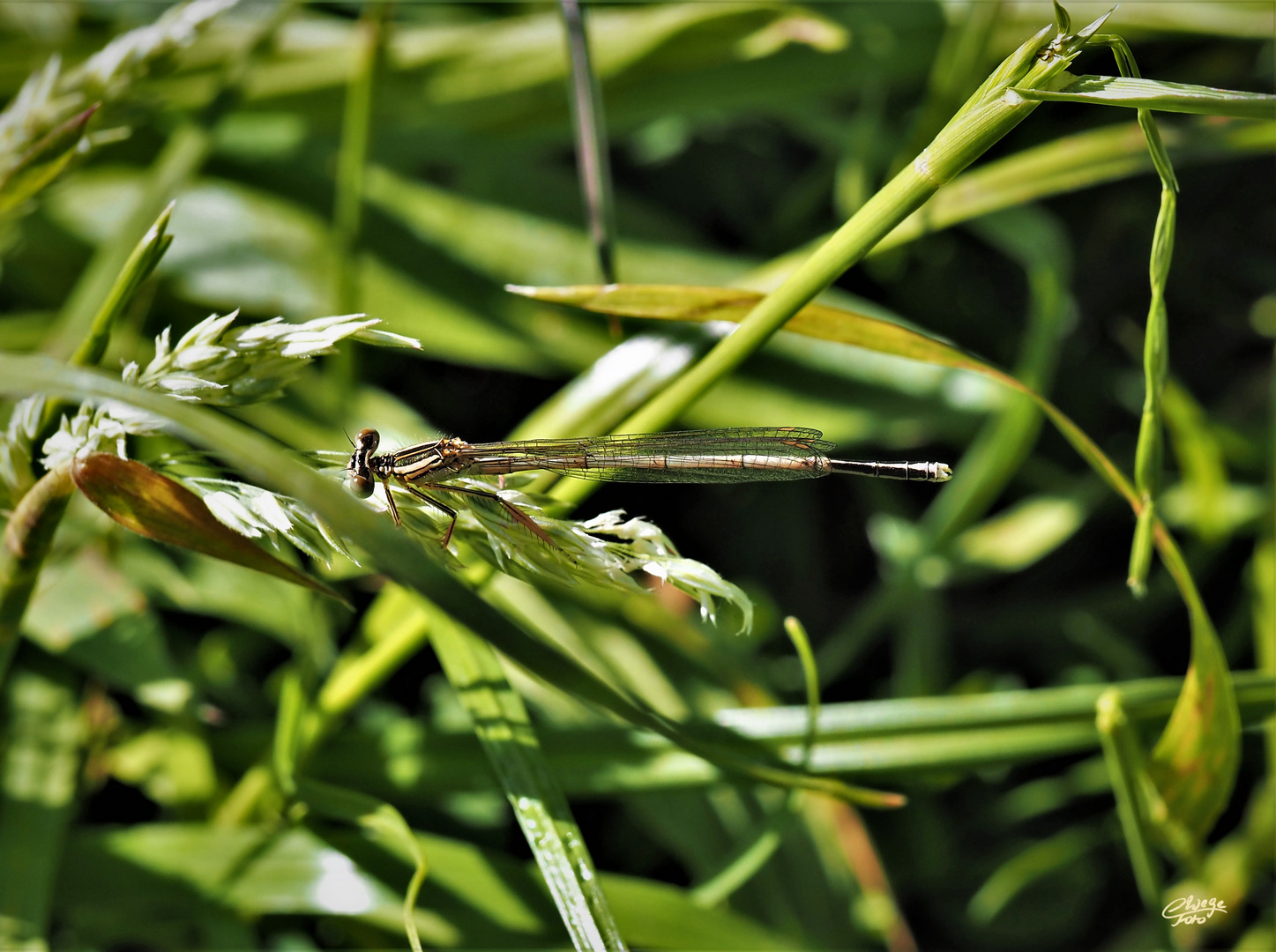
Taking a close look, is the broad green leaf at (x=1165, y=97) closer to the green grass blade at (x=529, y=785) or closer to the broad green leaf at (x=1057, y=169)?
the broad green leaf at (x=1057, y=169)

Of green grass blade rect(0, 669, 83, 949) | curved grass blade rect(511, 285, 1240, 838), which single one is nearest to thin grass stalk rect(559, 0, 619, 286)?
curved grass blade rect(511, 285, 1240, 838)

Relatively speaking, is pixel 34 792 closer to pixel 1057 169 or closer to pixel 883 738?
pixel 883 738

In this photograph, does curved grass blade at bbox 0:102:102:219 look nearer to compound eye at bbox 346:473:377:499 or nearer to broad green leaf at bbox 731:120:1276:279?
compound eye at bbox 346:473:377:499

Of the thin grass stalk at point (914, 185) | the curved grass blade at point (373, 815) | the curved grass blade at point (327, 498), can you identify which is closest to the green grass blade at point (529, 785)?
the curved grass blade at point (373, 815)

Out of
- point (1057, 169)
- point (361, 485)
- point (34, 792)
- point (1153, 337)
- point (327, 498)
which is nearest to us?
point (327, 498)

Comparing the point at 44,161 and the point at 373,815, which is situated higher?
the point at 44,161

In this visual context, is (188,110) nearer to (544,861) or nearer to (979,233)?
(544,861)
